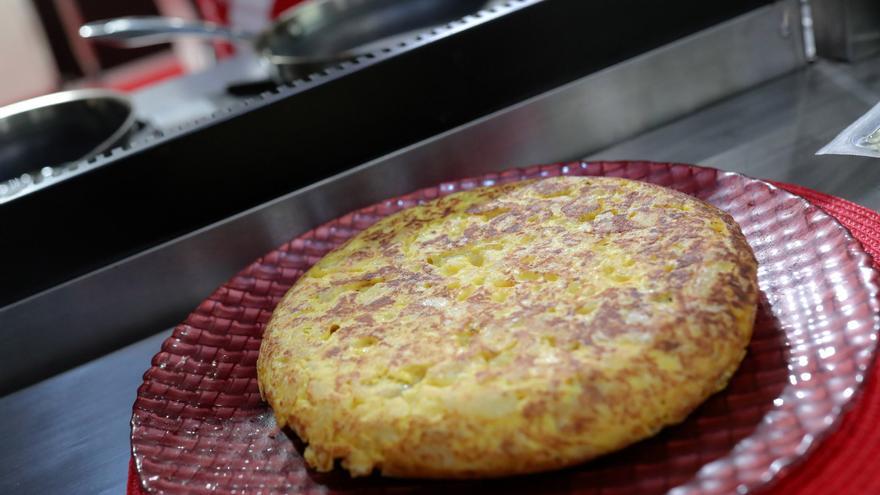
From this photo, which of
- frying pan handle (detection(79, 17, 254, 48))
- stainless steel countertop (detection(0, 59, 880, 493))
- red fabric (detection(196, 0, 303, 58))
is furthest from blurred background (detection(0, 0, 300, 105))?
stainless steel countertop (detection(0, 59, 880, 493))

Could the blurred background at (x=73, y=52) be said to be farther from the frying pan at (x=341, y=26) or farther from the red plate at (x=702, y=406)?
the red plate at (x=702, y=406)

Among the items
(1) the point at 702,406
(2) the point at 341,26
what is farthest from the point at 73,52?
(1) the point at 702,406

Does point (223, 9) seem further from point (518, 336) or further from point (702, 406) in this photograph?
point (702, 406)

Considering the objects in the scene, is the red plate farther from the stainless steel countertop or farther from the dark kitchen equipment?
the dark kitchen equipment

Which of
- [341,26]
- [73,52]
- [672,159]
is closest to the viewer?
[672,159]

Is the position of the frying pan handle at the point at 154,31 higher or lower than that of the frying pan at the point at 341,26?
higher

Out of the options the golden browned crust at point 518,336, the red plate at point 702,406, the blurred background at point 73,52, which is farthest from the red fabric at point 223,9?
the golden browned crust at point 518,336

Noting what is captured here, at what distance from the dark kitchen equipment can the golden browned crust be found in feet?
3.18

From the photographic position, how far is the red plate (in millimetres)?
887

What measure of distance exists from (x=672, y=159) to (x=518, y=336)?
27.9 inches

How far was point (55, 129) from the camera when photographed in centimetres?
202

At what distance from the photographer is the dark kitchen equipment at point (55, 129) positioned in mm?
1952

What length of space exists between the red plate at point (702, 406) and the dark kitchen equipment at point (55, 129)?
2.57ft

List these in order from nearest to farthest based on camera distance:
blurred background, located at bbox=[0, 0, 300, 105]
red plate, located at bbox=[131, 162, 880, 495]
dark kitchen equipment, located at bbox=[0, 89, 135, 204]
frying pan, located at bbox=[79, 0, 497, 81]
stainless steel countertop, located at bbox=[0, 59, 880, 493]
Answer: red plate, located at bbox=[131, 162, 880, 495], stainless steel countertop, located at bbox=[0, 59, 880, 493], dark kitchen equipment, located at bbox=[0, 89, 135, 204], frying pan, located at bbox=[79, 0, 497, 81], blurred background, located at bbox=[0, 0, 300, 105]
